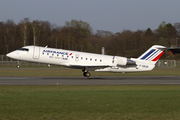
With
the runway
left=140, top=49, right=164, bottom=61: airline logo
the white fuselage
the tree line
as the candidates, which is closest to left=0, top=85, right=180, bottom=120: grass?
the runway

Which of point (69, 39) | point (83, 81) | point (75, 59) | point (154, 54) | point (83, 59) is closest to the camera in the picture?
point (83, 81)

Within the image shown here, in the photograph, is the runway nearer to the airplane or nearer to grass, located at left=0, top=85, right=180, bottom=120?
the airplane

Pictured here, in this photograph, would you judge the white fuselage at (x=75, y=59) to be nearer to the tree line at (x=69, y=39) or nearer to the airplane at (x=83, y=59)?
the airplane at (x=83, y=59)

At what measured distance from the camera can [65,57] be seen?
28562 millimetres

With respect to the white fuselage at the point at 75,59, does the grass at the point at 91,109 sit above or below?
below

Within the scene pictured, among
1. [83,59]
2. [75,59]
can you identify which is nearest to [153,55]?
[83,59]

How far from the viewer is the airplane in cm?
2823

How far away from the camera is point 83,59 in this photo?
29.3 meters

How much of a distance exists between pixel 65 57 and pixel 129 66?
27.7ft

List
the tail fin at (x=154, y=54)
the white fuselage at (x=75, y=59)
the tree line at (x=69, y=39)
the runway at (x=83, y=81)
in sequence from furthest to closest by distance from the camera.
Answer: the tree line at (x=69, y=39) → the tail fin at (x=154, y=54) → the white fuselage at (x=75, y=59) → the runway at (x=83, y=81)

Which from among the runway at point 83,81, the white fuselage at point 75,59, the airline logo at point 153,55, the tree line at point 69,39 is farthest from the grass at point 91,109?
the tree line at point 69,39

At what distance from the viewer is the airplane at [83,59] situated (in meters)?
28.2

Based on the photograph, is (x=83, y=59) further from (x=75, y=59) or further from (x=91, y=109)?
(x=91, y=109)

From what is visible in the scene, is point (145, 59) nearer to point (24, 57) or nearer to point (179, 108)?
point (24, 57)
